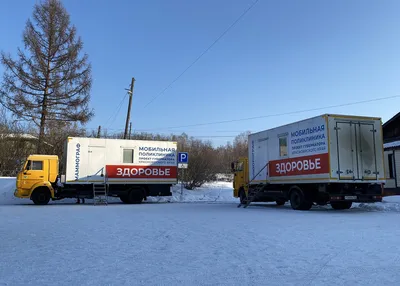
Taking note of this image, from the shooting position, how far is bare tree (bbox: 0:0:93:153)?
2683cm

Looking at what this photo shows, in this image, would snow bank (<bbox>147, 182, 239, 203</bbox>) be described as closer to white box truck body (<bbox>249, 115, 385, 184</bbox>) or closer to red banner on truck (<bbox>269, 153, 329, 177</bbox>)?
red banner on truck (<bbox>269, 153, 329, 177</bbox>)

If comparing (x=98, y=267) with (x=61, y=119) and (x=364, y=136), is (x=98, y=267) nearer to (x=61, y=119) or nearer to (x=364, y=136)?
(x=364, y=136)

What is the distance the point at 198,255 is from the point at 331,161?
8.80 meters

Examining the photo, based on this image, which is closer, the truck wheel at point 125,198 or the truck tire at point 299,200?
the truck tire at point 299,200

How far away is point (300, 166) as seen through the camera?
14.3 m

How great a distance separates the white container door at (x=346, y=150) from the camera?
13.0m

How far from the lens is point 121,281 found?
419 centimetres

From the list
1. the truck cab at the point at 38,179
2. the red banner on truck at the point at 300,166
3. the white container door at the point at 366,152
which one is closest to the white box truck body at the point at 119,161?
the truck cab at the point at 38,179

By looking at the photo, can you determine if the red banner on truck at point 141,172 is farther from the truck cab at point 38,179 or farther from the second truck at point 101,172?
the truck cab at point 38,179

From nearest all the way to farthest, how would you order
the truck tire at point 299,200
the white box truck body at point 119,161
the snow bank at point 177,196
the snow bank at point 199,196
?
the truck tire at point 299,200
the white box truck body at point 119,161
the snow bank at point 177,196
the snow bank at point 199,196

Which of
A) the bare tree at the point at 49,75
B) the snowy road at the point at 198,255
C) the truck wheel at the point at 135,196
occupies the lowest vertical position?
the snowy road at the point at 198,255

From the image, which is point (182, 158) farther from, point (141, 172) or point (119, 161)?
point (119, 161)

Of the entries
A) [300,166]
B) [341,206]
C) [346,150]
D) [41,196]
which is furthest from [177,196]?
[346,150]

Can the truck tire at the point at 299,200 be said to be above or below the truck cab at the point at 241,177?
below
